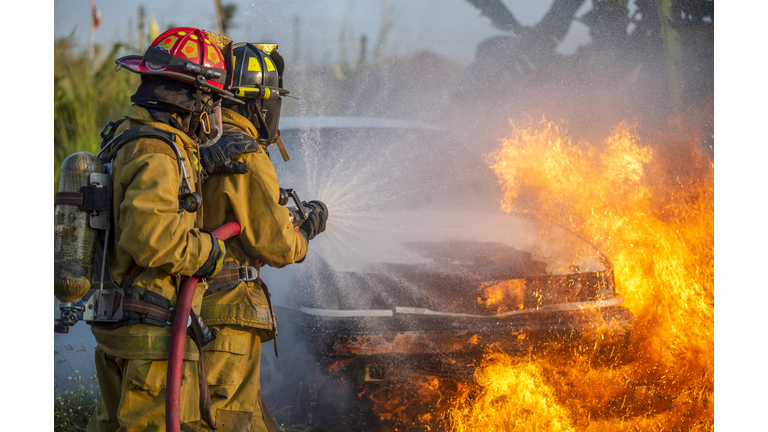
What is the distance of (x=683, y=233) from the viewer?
3.72 m

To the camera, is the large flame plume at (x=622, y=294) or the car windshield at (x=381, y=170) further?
the car windshield at (x=381, y=170)

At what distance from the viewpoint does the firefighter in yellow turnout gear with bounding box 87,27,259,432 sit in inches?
67.9

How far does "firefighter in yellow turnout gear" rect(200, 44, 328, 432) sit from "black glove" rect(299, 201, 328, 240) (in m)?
0.17

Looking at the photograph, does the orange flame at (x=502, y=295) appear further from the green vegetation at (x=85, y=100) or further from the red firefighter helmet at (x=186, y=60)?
the green vegetation at (x=85, y=100)

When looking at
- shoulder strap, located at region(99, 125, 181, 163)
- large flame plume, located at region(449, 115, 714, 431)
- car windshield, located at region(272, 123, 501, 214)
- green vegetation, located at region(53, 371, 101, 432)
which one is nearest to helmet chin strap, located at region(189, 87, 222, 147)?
shoulder strap, located at region(99, 125, 181, 163)

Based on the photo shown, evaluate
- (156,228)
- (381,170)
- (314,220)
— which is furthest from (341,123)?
(156,228)

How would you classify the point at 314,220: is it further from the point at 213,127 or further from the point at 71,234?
the point at 71,234

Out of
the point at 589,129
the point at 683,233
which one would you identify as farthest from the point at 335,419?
the point at 589,129

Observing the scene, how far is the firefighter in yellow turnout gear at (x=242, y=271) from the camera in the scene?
82.1 inches

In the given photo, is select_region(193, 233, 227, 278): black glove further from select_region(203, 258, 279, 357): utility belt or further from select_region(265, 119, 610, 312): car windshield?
select_region(265, 119, 610, 312): car windshield

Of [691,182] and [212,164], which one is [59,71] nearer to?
[212,164]

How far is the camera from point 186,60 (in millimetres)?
1922

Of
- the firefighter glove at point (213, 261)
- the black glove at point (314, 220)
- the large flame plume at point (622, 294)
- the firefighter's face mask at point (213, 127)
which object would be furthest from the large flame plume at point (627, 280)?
the firefighter's face mask at point (213, 127)

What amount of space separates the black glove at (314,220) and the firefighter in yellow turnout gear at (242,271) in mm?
166
